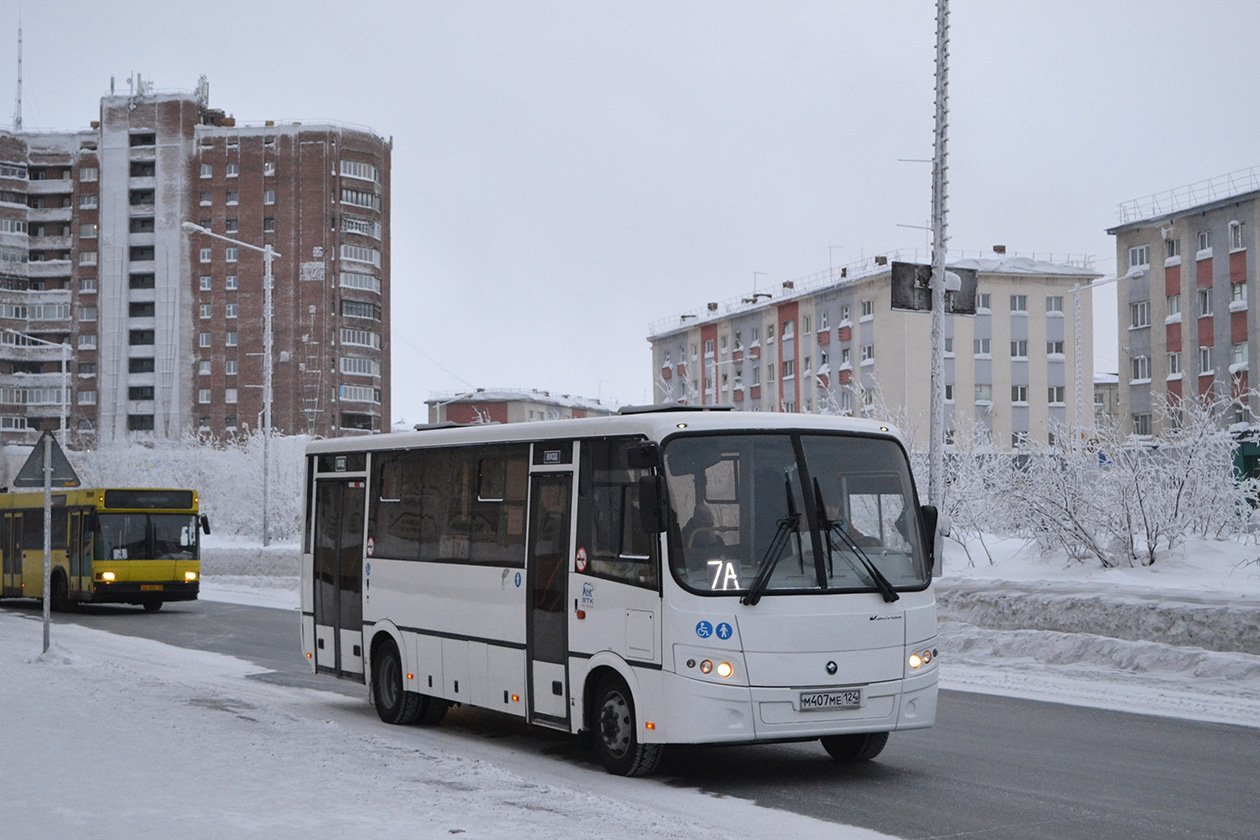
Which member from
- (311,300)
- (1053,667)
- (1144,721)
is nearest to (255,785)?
(1144,721)

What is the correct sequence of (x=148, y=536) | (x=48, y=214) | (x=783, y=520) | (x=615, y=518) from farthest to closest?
(x=48, y=214), (x=148, y=536), (x=615, y=518), (x=783, y=520)

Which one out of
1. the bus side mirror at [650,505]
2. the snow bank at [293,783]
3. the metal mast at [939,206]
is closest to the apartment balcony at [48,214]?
the metal mast at [939,206]

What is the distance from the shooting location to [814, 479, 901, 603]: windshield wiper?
10.4 m

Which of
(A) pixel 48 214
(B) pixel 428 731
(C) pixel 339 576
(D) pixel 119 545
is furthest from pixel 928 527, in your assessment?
(A) pixel 48 214

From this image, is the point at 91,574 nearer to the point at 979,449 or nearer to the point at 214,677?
the point at 214,677

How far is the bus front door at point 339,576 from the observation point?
14.5 meters

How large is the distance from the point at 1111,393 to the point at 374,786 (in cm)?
12806

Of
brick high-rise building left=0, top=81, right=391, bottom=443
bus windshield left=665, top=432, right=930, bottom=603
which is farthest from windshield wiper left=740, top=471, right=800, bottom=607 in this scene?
brick high-rise building left=0, top=81, right=391, bottom=443

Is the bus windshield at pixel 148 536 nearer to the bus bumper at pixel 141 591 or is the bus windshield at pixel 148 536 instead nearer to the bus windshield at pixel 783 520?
the bus bumper at pixel 141 591

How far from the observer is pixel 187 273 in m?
111

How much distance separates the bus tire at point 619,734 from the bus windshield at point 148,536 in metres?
22.5

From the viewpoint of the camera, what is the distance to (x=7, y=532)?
33.7m

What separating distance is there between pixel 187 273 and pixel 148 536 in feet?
274

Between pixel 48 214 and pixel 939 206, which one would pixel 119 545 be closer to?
pixel 939 206
